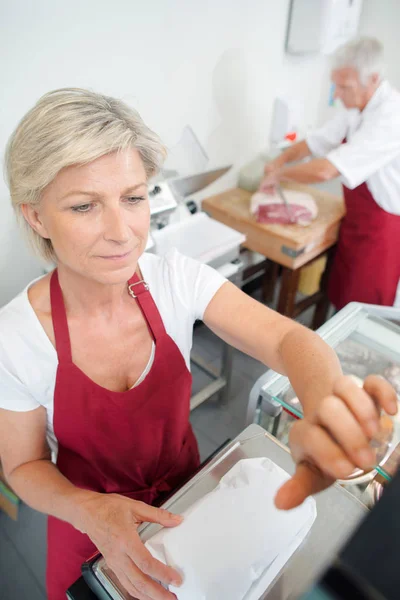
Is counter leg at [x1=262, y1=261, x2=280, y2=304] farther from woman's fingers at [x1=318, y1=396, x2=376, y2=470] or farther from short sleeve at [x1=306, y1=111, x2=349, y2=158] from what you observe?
woman's fingers at [x1=318, y1=396, x2=376, y2=470]

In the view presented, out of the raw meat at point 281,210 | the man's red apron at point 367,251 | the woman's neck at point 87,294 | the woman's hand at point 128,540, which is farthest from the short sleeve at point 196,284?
the man's red apron at point 367,251

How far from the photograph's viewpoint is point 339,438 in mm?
430

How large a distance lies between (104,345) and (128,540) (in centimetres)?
47

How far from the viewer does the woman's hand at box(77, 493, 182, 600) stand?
2.14 feet

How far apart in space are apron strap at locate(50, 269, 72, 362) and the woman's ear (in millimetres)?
156

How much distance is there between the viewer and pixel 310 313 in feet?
10.3

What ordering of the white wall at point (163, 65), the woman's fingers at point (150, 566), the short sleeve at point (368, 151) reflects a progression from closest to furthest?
1. the woman's fingers at point (150, 566)
2. the white wall at point (163, 65)
3. the short sleeve at point (368, 151)

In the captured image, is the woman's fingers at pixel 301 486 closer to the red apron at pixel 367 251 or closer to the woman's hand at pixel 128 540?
the woman's hand at pixel 128 540

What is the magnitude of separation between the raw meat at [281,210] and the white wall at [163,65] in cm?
46

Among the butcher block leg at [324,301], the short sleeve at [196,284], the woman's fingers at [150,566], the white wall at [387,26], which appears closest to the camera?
the woman's fingers at [150,566]

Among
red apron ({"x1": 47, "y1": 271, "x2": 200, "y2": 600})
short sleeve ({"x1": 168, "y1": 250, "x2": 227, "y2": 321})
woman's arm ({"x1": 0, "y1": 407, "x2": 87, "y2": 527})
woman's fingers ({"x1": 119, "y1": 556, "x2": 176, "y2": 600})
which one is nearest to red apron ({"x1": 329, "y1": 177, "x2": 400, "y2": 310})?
short sleeve ({"x1": 168, "y1": 250, "x2": 227, "y2": 321})

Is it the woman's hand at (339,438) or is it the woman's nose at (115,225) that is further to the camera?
the woman's nose at (115,225)

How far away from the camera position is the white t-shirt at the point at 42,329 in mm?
899

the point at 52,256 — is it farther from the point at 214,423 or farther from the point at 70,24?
the point at 214,423
